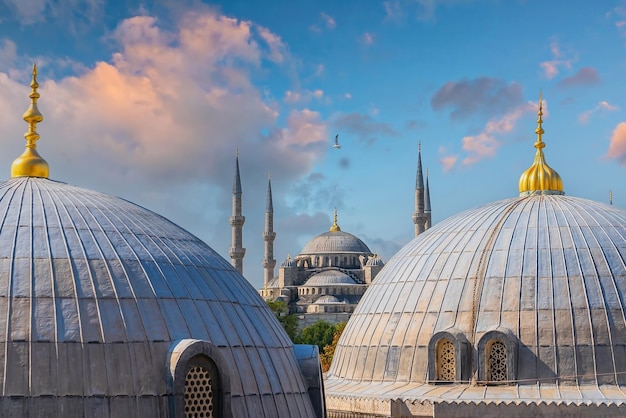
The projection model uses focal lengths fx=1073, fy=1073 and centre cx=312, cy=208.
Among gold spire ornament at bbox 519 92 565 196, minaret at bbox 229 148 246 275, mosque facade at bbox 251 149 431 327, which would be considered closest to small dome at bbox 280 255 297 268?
mosque facade at bbox 251 149 431 327

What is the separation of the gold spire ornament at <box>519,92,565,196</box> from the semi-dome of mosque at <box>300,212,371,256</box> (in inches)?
4258

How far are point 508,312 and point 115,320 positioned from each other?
12311 mm

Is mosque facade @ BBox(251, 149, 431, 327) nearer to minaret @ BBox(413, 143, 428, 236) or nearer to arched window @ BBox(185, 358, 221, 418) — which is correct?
minaret @ BBox(413, 143, 428, 236)

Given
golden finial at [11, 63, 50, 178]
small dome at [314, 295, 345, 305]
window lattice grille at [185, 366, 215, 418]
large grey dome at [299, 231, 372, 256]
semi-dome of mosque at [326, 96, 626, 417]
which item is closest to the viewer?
window lattice grille at [185, 366, 215, 418]

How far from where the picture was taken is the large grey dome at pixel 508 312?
2522 cm

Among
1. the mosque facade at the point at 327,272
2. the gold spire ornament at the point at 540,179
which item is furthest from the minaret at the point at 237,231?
the gold spire ornament at the point at 540,179

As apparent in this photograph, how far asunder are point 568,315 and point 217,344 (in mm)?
11292

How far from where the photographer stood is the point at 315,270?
138 metres

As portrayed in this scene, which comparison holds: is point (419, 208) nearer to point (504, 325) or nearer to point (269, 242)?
point (269, 242)

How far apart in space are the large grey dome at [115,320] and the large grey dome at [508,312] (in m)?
7.62

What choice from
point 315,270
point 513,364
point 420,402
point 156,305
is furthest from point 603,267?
point 315,270

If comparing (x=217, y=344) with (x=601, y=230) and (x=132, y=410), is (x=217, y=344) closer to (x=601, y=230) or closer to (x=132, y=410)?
(x=132, y=410)

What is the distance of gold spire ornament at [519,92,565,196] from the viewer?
30.7 metres

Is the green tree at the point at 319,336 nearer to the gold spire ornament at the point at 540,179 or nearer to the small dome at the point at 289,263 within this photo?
the small dome at the point at 289,263
